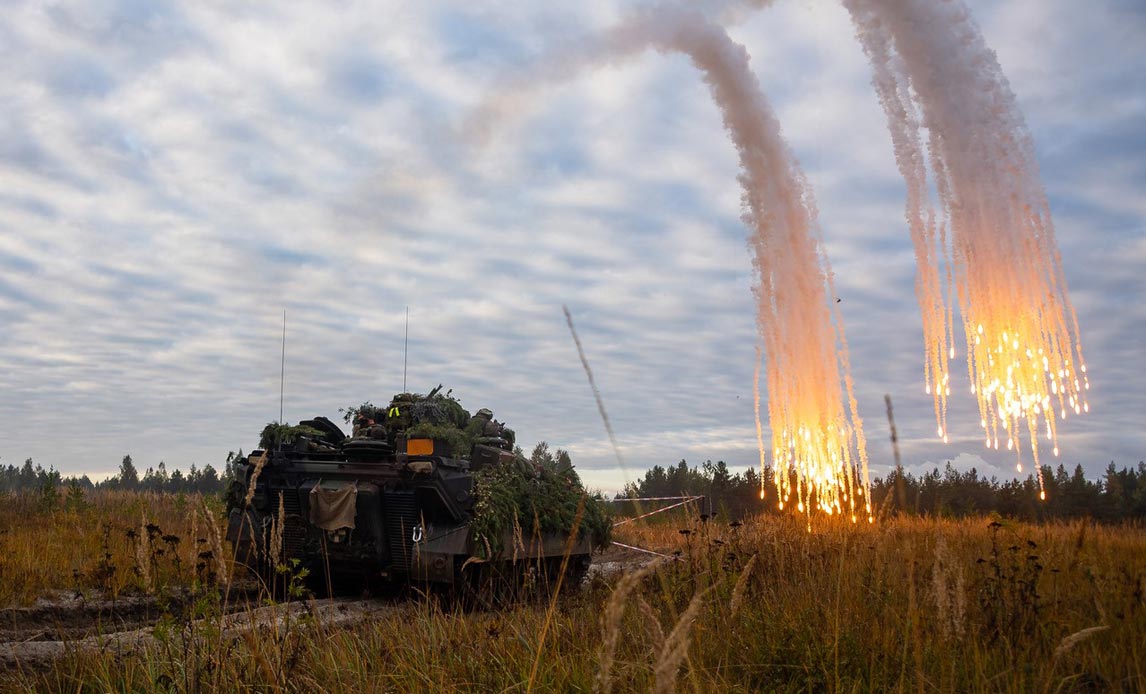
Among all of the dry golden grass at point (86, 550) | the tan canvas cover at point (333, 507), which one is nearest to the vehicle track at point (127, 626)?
the dry golden grass at point (86, 550)

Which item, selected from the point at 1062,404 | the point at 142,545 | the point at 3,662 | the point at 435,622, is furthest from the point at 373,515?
the point at 1062,404

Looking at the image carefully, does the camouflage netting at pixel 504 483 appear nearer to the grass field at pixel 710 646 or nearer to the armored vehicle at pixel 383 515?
the armored vehicle at pixel 383 515

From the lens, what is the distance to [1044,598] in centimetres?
739

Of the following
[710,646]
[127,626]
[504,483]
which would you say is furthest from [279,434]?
[710,646]

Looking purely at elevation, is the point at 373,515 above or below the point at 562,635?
above

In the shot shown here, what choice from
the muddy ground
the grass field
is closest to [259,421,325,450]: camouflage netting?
the muddy ground

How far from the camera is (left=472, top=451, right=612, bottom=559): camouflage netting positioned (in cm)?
1045

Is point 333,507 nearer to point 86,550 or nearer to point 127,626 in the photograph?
point 127,626

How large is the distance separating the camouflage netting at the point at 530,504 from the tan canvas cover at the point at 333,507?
4.86 ft

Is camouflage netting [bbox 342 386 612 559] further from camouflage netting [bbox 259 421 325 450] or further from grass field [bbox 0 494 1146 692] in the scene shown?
grass field [bbox 0 494 1146 692]

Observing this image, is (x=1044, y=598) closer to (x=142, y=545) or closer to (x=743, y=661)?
(x=743, y=661)

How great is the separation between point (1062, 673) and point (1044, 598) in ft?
6.48

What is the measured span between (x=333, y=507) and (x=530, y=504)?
7.91ft

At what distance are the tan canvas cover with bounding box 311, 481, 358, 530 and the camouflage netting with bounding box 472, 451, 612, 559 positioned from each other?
1480mm
